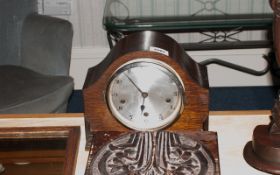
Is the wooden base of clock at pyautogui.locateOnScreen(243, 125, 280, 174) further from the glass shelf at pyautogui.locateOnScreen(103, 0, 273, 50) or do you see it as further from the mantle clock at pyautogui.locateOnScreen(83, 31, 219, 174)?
the glass shelf at pyautogui.locateOnScreen(103, 0, 273, 50)

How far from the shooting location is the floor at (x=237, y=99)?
281 cm

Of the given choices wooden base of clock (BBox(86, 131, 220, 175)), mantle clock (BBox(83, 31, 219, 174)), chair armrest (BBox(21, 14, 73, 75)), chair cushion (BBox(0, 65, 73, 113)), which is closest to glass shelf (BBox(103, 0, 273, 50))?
chair armrest (BBox(21, 14, 73, 75))

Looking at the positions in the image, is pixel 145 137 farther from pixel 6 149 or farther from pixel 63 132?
pixel 6 149

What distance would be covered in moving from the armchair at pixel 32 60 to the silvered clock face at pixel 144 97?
2.85ft

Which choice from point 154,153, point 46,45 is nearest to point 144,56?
point 154,153

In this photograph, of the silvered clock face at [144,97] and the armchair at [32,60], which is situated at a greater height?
the silvered clock face at [144,97]

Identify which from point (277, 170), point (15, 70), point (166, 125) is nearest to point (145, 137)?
point (166, 125)

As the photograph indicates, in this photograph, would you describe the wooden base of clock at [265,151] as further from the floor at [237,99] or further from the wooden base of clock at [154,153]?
the floor at [237,99]

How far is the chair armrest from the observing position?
231 centimetres

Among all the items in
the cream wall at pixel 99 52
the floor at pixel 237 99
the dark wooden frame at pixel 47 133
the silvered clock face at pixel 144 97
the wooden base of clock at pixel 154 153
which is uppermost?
the silvered clock face at pixel 144 97

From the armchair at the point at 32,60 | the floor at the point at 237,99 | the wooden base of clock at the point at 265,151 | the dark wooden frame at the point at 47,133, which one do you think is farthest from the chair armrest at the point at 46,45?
the wooden base of clock at the point at 265,151

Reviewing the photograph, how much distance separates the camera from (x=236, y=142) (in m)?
1.33

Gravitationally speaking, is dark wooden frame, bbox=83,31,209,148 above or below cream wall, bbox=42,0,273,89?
above

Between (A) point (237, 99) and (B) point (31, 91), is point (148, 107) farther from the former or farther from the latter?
(A) point (237, 99)
